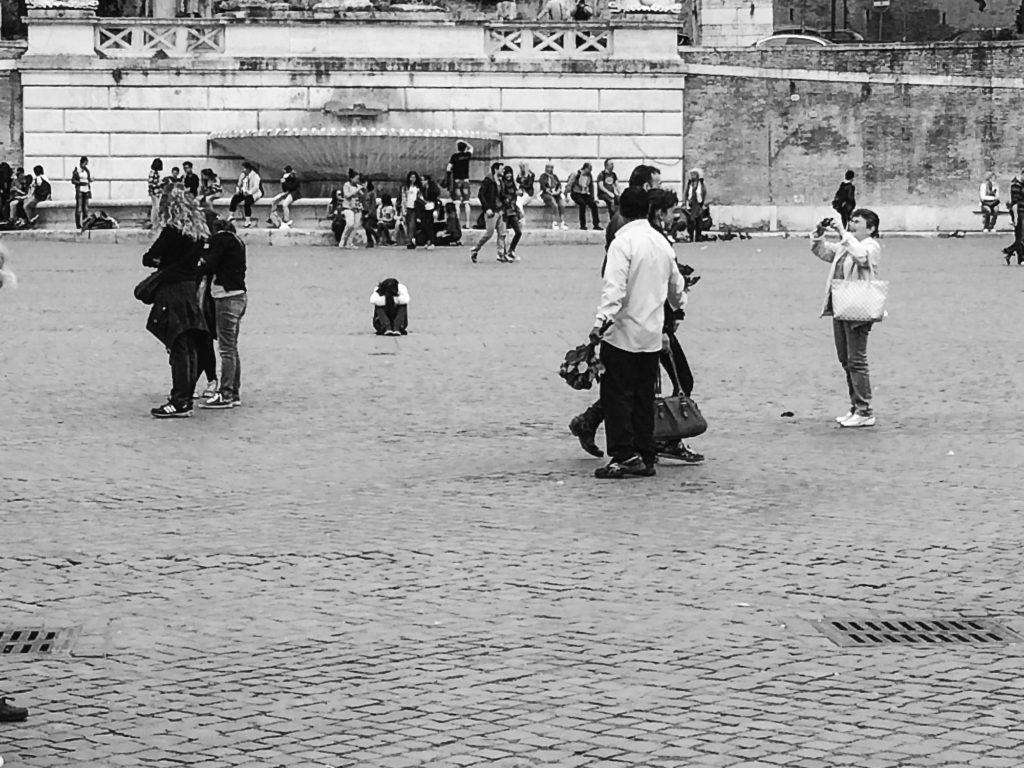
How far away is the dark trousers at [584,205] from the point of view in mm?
38688

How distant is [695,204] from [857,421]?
24838 mm

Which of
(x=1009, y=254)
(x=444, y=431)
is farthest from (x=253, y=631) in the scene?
(x=1009, y=254)

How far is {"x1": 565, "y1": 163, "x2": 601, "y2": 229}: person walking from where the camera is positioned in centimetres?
3875

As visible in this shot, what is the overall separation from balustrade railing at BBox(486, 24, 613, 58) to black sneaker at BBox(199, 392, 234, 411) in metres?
27.2

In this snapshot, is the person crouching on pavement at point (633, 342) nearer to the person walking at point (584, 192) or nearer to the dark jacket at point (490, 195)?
the dark jacket at point (490, 195)

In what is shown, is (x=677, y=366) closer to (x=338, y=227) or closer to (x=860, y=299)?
(x=860, y=299)

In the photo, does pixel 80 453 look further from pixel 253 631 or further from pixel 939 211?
pixel 939 211

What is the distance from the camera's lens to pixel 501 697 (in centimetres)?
704

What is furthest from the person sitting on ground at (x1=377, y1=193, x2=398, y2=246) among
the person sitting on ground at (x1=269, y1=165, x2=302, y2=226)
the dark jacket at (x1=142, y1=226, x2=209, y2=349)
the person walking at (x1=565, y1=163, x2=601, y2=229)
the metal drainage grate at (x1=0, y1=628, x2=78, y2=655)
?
the metal drainage grate at (x1=0, y1=628, x2=78, y2=655)

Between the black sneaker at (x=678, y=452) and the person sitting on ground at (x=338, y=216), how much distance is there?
75.7 feet

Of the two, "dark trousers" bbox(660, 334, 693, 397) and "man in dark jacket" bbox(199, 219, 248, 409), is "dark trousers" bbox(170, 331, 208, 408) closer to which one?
"man in dark jacket" bbox(199, 219, 248, 409)

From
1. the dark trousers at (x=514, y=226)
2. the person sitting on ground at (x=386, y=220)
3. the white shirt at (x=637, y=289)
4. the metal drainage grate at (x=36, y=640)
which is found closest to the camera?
the metal drainage grate at (x=36, y=640)

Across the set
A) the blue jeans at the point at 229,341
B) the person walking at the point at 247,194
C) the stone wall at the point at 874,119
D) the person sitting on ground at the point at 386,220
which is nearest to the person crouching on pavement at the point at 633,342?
the blue jeans at the point at 229,341

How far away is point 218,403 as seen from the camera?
589 inches
